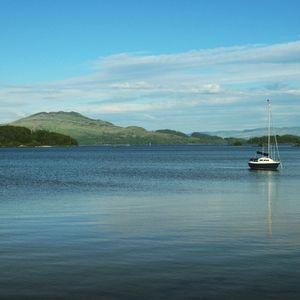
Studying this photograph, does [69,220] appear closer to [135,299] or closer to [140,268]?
[140,268]

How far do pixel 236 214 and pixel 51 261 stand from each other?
19.5 meters

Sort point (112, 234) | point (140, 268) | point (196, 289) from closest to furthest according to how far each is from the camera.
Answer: point (196, 289) < point (140, 268) < point (112, 234)

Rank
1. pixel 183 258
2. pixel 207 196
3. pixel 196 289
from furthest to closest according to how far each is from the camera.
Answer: pixel 207 196
pixel 183 258
pixel 196 289

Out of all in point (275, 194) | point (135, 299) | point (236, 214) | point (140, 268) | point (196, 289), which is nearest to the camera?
point (135, 299)

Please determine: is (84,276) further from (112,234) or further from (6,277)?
(112,234)

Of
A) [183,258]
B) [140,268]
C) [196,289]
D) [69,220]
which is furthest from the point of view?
[69,220]

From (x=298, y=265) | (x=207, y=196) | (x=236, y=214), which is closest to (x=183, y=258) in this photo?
(x=298, y=265)

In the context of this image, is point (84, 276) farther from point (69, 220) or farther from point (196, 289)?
point (69, 220)

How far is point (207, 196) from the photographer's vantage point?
5509 cm

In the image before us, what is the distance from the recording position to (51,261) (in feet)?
74.7

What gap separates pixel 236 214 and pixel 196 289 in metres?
21.4

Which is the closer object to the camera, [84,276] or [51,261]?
[84,276]

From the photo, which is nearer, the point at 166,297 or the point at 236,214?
the point at 166,297

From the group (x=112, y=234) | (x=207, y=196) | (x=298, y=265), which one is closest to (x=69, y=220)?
(x=112, y=234)
